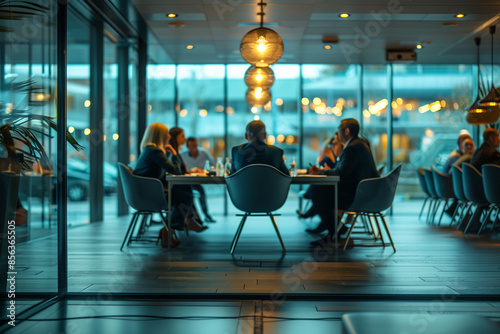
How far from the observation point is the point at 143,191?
17.5 feet

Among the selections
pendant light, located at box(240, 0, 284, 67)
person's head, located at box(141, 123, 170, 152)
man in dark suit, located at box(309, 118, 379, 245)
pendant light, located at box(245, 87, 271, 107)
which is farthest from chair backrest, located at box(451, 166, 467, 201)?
person's head, located at box(141, 123, 170, 152)

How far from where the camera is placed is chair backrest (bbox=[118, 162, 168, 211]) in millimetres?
5295

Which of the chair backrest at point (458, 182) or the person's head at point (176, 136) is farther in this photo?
the chair backrest at point (458, 182)

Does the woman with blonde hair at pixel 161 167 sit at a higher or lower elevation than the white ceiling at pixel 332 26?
lower

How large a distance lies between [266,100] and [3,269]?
4.69 metres

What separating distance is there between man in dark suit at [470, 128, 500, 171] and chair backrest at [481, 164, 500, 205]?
70 centimetres

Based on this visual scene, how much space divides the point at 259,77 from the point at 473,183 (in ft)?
→ 9.71

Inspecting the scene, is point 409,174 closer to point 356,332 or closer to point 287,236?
point 287,236

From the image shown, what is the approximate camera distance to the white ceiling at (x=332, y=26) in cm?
636

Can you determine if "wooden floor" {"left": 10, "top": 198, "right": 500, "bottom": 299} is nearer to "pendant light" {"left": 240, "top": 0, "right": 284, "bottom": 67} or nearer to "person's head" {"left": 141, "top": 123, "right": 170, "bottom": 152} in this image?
"person's head" {"left": 141, "top": 123, "right": 170, "bottom": 152}

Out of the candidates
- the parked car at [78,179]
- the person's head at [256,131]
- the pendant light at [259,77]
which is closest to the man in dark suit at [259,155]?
the person's head at [256,131]

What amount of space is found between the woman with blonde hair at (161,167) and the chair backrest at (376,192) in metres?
1.89

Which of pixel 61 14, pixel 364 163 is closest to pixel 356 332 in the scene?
pixel 61 14

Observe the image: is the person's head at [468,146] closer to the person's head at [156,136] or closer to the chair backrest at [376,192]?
the chair backrest at [376,192]
